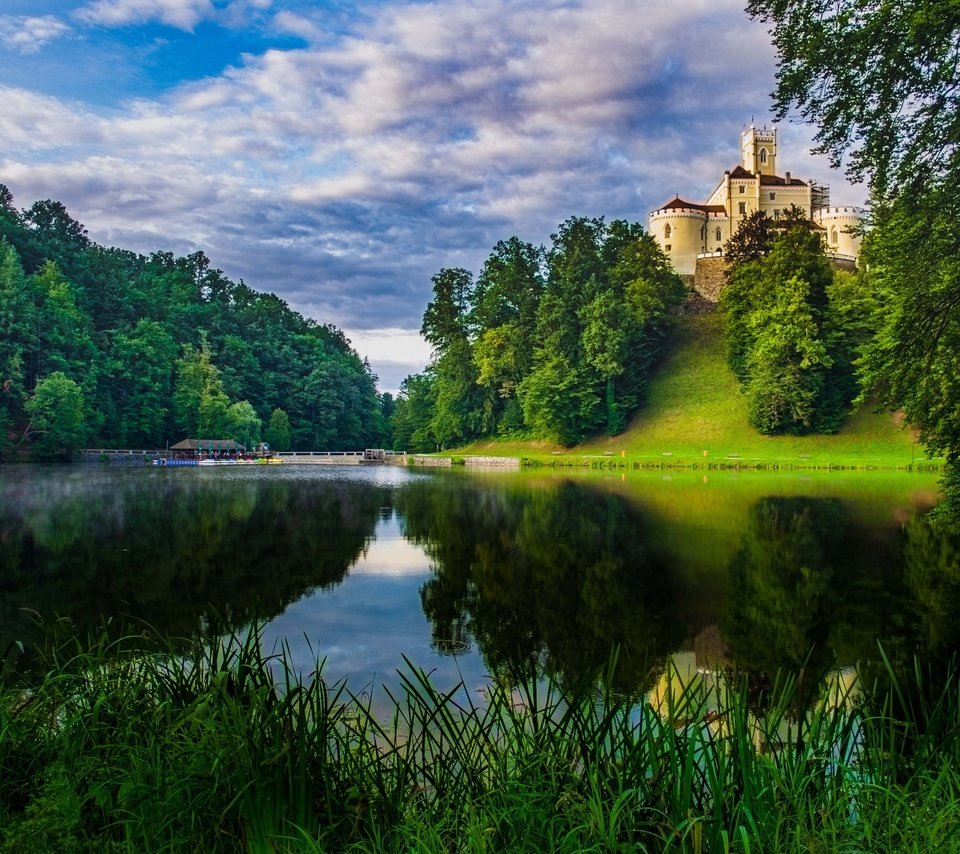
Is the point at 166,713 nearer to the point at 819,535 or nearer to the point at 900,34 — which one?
the point at 900,34

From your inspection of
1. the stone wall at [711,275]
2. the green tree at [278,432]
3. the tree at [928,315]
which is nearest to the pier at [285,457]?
the green tree at [278,432]

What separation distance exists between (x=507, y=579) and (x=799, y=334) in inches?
1855

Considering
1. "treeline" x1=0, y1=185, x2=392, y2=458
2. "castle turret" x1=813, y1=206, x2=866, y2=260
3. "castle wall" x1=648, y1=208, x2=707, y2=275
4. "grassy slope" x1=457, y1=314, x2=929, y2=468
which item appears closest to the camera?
"grassy slope" x1=457, y1=314, x2=929, y2=468

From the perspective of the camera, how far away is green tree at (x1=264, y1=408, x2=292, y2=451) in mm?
89312

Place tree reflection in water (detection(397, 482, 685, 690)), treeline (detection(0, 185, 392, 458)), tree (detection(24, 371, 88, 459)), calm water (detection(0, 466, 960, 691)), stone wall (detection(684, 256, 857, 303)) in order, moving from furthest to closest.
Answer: stone wall (detection(684, 256, 857, 303)) < treeline (detection(0, 185, 392, 458)) < tree (detection(24, 371, 88, 459)) < calm water (detection(0, 466, 960, 691)) < tree reflection in water (detection(397, 482, 685, 690))

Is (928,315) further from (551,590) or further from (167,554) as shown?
(167,554)

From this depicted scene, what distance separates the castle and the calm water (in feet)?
194

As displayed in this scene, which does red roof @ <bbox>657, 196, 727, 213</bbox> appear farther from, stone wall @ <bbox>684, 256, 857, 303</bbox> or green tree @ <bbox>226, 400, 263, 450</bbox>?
green tree @ <bbox>226, 400, 263, 450</bbox>

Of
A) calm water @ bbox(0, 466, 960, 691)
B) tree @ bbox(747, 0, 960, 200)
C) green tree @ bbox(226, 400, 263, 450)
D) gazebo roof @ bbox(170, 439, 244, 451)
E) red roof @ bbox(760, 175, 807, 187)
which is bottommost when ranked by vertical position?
calm water @ bbox(0, 466, 960, 691)

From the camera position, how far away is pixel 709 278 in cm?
7825

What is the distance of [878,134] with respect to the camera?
37.5ft

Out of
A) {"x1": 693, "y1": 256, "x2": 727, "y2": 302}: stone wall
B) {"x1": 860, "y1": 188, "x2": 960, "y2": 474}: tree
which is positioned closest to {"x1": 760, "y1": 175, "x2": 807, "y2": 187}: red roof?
{"x1": 693, "y1": 256, "x2": 727, "y2": 302}: stone wall

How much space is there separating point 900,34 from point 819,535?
10619 millimetres

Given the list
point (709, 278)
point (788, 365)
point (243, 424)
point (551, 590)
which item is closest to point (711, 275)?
point (709, 278)
